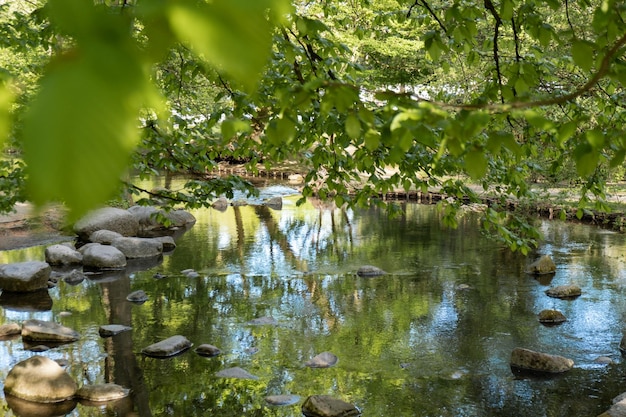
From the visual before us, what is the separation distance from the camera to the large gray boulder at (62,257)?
12383 millimetres

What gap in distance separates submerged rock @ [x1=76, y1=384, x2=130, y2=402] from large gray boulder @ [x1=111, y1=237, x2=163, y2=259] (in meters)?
6.56

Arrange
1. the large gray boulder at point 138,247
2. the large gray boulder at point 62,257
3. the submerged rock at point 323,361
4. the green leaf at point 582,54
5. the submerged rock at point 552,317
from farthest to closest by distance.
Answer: the large gray boulder at point 138,247 < the large gray boulder at point 62,257 < the submerged rock at point 552,317 < the submerged rock at point 323,361 < the green leaf at point 582,54

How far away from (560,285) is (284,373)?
533cm

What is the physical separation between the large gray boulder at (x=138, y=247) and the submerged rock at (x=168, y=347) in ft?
17.6

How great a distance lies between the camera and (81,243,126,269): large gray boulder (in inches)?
481

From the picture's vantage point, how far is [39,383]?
665 cm

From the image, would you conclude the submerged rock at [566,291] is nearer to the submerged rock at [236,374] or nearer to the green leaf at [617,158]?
the submerged rock at [236,374]

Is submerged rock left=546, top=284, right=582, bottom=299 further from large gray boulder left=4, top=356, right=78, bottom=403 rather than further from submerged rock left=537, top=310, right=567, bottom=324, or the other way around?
large gray boulder left=4, top=356, right=78, bottom=403

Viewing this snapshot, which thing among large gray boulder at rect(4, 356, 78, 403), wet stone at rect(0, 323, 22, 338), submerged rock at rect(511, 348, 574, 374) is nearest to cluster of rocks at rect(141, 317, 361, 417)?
large gray boulder at rect(4, 356, 78, 403)

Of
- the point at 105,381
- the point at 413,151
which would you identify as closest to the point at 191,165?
the point at 413,151

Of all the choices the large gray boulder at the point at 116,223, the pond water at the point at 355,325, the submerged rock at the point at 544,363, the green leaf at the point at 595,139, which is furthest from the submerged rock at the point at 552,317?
the large gray boulder at the point at 116,223

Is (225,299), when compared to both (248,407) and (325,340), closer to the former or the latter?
(325,340)

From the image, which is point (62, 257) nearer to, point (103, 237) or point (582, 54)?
point (103, 237)

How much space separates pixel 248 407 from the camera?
6602mm
